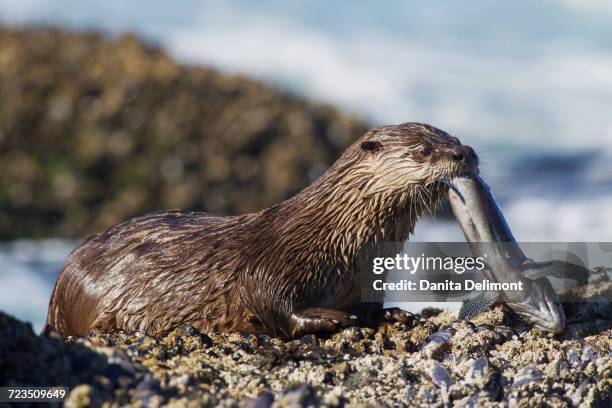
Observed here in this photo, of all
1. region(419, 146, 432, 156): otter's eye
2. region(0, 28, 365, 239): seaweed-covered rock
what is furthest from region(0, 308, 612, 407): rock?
region(0, 28, 365, 239): seaweed-covered rock

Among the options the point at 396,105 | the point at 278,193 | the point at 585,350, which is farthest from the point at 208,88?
the point at 585,350

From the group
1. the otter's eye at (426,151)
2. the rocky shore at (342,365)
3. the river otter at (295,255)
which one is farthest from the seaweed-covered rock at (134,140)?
the rocky shore at (342,365)

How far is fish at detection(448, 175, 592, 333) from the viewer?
3822 mm

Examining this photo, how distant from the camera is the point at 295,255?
13.2ft

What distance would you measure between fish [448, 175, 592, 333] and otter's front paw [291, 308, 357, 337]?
603 millimetres

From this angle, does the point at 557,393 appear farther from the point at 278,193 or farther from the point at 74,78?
the point at 74,78

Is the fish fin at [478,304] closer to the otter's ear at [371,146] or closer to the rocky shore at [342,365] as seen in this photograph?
the rocky shore at [342,365]

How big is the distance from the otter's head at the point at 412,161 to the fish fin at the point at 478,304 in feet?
1.46

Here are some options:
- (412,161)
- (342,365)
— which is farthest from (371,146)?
(342,365)

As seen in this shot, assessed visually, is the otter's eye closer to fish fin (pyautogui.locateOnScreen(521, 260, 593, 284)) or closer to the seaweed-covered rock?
fish fin (pyautogui.locateOnScreen(521, 260, 593, 284))

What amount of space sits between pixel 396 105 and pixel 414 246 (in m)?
15.3

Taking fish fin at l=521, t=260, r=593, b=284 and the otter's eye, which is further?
the otter's eye

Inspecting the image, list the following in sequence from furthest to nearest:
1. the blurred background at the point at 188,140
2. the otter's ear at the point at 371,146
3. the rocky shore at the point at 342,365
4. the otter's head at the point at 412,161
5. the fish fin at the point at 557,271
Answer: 1. the blurred background at the point at 188,140
2. the otter's ear at the point at 371,146
3. the otter's head at the point at 412,161
4. the fish fin at the point at 557,271
5. the rocky shore at the point at 342,365

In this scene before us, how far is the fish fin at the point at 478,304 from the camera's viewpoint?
4.07 metres
